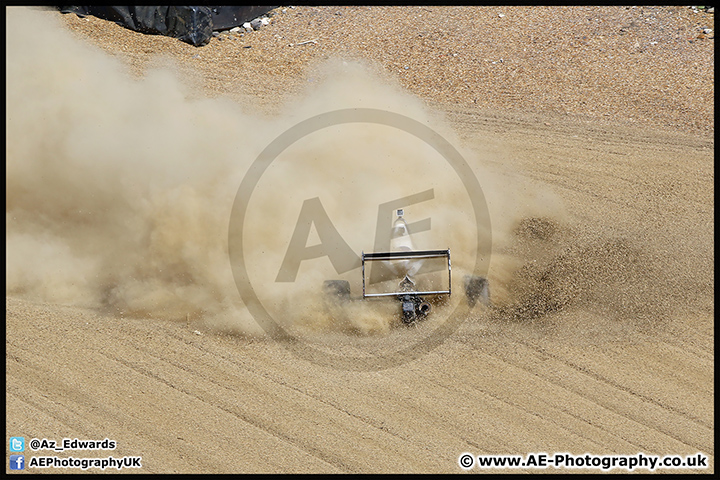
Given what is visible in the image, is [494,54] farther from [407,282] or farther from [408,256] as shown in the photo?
[407,282]

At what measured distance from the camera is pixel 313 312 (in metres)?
9.75

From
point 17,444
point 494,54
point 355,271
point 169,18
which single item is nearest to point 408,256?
point 355,271

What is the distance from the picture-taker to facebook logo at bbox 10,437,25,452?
8.09 metres

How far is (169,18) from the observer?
624 inches

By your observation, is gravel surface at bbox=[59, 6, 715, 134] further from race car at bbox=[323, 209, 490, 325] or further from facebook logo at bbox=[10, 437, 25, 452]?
facebook logo at bbox=[10, 437, 25, 452]

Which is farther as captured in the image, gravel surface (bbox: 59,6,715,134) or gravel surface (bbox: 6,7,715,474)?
gravel surface (bbox: 59,6,715,134)

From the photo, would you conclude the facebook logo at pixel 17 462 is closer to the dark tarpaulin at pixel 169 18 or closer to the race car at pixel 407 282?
the race car at pixel 407 282

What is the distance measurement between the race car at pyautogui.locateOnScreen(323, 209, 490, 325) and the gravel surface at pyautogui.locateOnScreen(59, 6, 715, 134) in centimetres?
581

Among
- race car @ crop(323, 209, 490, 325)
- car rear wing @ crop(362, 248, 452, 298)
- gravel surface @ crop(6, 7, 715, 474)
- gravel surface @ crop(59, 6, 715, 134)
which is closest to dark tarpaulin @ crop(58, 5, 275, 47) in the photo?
gravel surface @ crop(59, 6, 715, 134)

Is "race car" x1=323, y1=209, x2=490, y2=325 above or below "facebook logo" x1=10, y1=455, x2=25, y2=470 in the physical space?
above

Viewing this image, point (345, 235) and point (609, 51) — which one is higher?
point (609, 51)
